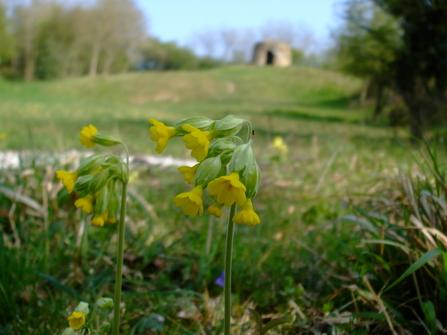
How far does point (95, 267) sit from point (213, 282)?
474 mm

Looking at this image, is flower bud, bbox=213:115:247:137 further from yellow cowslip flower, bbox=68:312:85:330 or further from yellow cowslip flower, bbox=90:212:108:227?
yellow cowslip flower, bbox=68:312:85:330

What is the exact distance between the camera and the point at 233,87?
954 inches

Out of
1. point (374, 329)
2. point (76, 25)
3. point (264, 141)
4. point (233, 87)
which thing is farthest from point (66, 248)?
point (76, 25)

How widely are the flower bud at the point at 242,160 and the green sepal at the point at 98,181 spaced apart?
12.6 inches

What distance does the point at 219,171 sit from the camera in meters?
0.77

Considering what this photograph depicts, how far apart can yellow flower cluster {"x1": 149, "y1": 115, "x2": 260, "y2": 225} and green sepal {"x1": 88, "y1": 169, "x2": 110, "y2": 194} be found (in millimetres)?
163

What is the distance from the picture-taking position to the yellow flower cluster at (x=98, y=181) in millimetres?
881

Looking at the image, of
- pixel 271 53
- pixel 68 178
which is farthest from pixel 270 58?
pixel 68 178

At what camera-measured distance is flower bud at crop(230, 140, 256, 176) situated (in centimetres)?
72

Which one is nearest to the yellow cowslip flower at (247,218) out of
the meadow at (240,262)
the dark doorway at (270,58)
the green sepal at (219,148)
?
the green sepal at (219,148)

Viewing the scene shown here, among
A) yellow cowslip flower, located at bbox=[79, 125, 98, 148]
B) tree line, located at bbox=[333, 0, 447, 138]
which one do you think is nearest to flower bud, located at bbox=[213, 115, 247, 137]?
yellow cowslip flower, located at bbox=[79, 125, 98, 148]

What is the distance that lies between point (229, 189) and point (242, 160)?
0.21 feet

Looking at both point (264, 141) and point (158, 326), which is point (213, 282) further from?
point (264, 141)

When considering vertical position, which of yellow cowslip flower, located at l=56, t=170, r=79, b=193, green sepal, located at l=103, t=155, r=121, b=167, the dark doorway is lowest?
yellow cowslip flower, located at l=56, t=170, r=79, b=193
